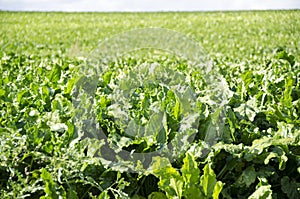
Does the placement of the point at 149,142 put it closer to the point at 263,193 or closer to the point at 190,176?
the point at 190,176

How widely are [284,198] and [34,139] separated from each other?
58.0 inches

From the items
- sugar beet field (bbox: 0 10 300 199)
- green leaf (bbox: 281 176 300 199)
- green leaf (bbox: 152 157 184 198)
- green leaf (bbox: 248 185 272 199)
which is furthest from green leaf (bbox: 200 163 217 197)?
green leaf (bbox: 281 176 300 199)

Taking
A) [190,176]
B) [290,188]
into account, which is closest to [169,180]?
[190,176]

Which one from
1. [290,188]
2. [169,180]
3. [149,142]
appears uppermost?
[149,142]

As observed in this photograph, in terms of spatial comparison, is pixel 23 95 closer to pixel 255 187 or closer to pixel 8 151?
pixel 8 151

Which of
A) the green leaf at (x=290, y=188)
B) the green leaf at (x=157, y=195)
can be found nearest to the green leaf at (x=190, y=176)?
the green leaf at (x=157, y=195)

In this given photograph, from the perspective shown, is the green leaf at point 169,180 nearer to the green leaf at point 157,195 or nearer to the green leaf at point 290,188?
the green leaf at point 157,195

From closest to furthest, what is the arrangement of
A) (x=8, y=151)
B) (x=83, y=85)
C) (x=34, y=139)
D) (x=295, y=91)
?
1. (x=8, y=151)
2. (x=34, y=139)
3. (x=83, y=85)
4. (x=295, y=91)

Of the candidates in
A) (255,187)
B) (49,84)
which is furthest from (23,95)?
(255,187)

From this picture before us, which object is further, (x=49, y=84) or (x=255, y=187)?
(x=49, y=84)

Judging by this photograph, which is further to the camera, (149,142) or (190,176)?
(149,142)

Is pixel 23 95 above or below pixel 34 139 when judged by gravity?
above

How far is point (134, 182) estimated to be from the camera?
8.86 ft

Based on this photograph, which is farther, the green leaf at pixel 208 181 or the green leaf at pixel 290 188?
the green leaf at pixel 290 188
